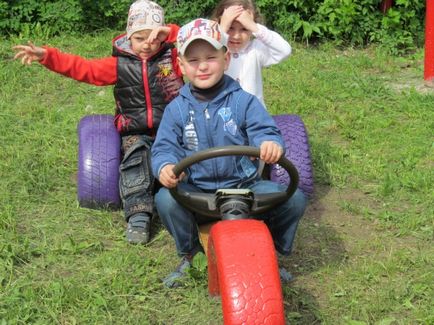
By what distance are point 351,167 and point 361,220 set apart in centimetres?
75

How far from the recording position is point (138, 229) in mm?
4148

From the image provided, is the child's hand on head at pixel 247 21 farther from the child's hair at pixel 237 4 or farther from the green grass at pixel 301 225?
the green grass at pixel 301 225

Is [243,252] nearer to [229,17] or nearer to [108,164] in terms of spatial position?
[108,164]

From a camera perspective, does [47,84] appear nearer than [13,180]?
No

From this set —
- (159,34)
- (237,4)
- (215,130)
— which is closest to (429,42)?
(237,4)

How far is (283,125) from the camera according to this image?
4.53m

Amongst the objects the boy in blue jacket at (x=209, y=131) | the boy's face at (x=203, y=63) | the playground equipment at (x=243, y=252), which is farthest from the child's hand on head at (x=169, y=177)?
the boy's face at (x=203, y=63)

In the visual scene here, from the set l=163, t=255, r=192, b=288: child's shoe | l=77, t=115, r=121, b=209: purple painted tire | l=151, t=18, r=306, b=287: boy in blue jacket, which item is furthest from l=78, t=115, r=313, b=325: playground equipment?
l=163, t=255, r=192, b=288: child's shoe

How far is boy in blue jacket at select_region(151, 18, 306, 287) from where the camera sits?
3455 mm

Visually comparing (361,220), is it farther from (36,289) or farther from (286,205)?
(36,289)

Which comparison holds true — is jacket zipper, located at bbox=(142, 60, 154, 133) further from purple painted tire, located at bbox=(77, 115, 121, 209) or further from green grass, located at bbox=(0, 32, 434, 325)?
green grass, located at bbox=(0, 32, 434, 325)

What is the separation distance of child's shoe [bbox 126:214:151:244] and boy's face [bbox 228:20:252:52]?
45.2 inches

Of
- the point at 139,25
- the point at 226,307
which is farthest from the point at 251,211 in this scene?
the point at 139,25

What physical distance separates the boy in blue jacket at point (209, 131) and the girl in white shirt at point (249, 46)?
872 mm
